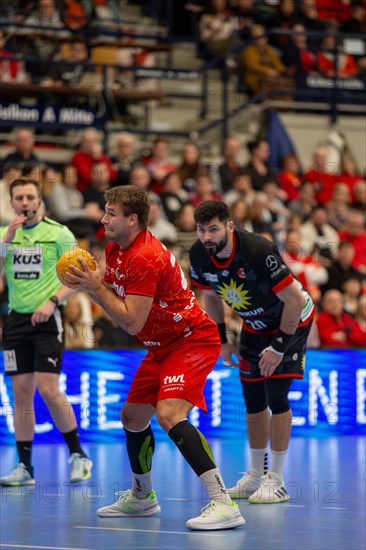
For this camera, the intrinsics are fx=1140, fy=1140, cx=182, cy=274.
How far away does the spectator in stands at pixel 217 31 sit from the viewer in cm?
1803

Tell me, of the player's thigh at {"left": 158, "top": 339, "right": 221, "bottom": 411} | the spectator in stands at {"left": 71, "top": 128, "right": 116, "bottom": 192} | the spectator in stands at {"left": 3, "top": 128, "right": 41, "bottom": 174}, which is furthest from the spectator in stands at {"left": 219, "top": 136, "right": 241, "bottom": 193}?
the player's thigh at {"left": 158, "top": 339, "right": 221, "bottom": 411}

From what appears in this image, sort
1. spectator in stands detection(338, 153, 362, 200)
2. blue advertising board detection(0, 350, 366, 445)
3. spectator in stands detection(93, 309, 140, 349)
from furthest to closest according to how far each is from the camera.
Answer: spectator in stands detection(338, 153, 362, 200), spectator in stands detection(93, 309, 140, 349), blue advertising board detection(0, 350, 366, 445)

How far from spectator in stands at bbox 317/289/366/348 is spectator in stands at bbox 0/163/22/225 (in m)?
3.83

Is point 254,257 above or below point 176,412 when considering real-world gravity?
above

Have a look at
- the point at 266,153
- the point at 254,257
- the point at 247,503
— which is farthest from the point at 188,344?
the point at 266,153

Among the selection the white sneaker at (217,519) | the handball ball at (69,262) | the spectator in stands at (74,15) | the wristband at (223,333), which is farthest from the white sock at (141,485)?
the spectator in stands at (74,15)

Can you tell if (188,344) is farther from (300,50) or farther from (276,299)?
(300,50)

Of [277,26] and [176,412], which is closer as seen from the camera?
[176,412]

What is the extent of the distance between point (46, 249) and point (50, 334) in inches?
25.4

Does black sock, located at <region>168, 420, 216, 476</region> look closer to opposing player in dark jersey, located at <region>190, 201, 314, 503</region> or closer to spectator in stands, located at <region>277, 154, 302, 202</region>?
opposing player in dark jersey, located at <region>190, 201, 314, 503</region>

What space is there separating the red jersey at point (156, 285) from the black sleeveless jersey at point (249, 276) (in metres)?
0.67

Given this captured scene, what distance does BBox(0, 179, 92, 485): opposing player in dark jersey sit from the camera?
8.55 meters

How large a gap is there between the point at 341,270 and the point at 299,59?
4878 millimetres

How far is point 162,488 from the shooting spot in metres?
8.41
